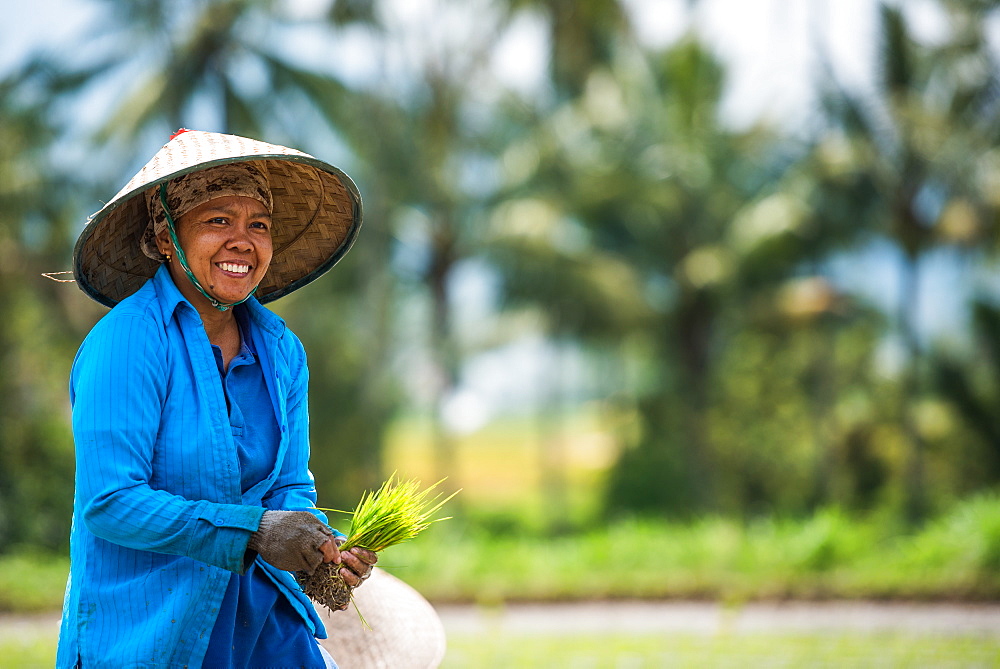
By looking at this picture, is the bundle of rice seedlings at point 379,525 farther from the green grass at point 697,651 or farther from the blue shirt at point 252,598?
the green grass at point 697,651

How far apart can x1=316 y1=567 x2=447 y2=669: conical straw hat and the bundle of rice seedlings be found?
13.3 inches

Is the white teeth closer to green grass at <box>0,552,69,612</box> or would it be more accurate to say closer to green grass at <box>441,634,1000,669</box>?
green grass at <box>441,634,1000,669</box>

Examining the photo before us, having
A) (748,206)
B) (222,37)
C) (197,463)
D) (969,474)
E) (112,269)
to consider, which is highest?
(222,37)

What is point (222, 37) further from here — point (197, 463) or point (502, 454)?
point (502, 454)

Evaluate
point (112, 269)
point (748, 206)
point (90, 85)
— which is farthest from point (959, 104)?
point (112, 269)

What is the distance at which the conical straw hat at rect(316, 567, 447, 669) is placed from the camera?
2576 millimetres

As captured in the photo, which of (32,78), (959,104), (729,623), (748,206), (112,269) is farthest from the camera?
(748,206)

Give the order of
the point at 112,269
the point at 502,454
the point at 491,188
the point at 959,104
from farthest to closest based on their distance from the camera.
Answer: the point at 502,454 → the point at 491,188 → the point at 959,104 → the point at 112,269

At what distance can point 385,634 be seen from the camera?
262cm

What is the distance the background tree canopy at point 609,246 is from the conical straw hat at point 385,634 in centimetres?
1245

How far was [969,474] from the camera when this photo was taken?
21.9 meters

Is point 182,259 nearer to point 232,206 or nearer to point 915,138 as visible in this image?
point 232,206

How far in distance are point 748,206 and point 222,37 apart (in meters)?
13.6

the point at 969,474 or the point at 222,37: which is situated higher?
the point at 222,37
